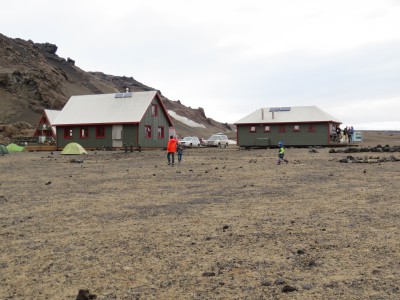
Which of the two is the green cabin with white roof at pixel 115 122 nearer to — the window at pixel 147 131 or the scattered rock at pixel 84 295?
the window at pixel 147 131

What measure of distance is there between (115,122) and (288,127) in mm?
20852

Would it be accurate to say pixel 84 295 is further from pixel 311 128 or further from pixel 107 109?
pixel 311 128

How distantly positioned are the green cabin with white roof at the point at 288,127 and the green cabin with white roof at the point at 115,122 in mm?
10507

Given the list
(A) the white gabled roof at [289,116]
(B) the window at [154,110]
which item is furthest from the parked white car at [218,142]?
(B) the window at [154,110]

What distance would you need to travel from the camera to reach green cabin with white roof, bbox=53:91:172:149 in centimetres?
4638

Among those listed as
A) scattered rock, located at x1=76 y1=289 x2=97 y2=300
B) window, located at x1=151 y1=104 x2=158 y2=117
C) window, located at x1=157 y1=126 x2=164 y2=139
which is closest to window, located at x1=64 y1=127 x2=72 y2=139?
window, located at x1=151 y1=104 x2=158 y2=117

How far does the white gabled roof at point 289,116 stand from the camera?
51031mm

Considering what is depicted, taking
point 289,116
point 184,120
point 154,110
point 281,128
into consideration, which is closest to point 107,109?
point 154,110

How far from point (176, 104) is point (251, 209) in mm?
153961

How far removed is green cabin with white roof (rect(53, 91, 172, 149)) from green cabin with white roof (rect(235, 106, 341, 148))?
34.5 feet

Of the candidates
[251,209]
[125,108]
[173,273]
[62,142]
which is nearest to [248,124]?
[125,108]

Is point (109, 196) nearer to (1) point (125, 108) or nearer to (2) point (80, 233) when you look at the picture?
(2) point (80, 233)

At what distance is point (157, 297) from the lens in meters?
4.62

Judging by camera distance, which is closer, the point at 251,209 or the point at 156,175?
the point at 251,209
